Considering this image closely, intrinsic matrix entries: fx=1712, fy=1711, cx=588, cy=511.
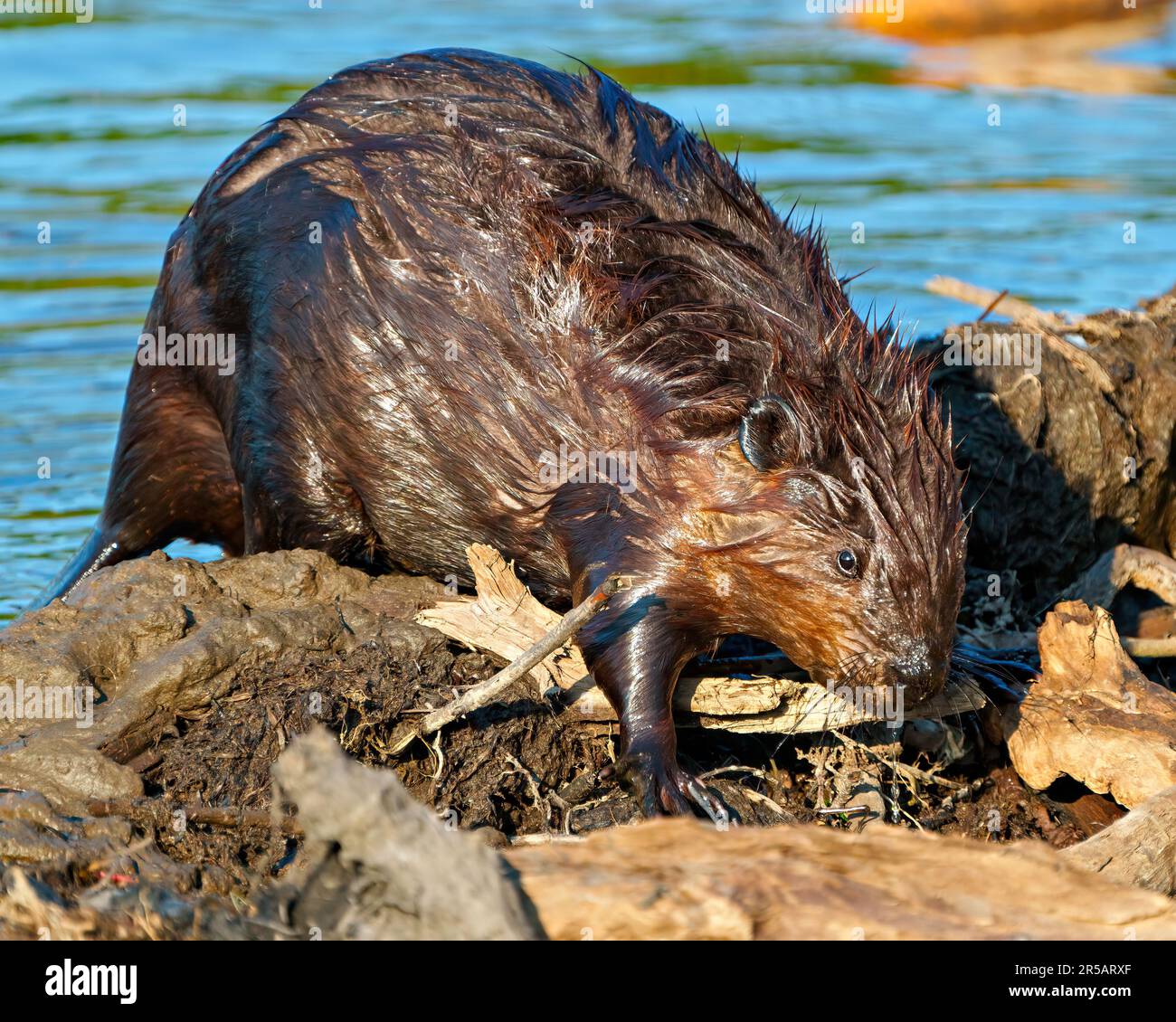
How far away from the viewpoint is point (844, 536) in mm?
4816

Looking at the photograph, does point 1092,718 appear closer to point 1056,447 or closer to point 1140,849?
point 1140,849

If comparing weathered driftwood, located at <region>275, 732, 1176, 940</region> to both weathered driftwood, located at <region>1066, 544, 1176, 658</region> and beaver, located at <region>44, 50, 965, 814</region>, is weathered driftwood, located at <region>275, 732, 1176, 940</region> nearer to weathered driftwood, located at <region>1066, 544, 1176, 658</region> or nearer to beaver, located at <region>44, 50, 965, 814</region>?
beaver, located at <region>44, 50, 965, 814</region>

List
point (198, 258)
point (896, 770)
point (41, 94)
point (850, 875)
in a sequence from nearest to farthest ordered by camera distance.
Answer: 1. point (850, 875)
2. point (896, 770)
3. point (198, 258)
4. point (41, 94)

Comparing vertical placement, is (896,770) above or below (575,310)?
below

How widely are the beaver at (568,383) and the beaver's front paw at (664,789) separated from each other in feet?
0.04

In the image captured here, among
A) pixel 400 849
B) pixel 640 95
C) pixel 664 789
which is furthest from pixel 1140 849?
pixel 640 95

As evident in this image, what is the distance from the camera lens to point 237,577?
221 inches

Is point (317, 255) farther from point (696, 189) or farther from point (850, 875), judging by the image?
point (850, 875)

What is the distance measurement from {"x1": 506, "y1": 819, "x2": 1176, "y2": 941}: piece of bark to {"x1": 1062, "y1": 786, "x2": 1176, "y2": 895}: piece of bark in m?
0.80

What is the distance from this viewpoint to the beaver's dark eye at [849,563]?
480cm

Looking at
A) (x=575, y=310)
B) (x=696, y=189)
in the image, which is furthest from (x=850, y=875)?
(x=696, y=189)

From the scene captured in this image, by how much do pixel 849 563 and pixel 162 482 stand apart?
299cm

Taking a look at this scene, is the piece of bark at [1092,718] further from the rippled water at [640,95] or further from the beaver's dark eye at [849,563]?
the rippled water at [640,95]
